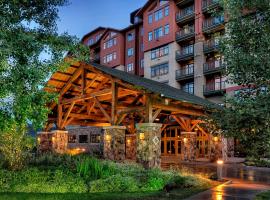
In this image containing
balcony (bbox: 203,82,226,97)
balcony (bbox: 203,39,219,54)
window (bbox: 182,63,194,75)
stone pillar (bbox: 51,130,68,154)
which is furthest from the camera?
window (bbox: 182,63,194,75)

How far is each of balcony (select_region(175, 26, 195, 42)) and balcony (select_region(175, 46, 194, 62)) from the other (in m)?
1.74

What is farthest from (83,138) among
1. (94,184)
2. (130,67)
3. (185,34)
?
(94,184)

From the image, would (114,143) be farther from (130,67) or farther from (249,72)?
(130,67)

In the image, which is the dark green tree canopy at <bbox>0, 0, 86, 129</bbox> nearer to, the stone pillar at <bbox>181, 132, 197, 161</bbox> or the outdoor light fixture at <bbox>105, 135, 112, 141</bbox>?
the outdoor light fixture at <bbox>105, 135, 112, 141</bbox>

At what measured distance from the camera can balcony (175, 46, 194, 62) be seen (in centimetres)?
4803

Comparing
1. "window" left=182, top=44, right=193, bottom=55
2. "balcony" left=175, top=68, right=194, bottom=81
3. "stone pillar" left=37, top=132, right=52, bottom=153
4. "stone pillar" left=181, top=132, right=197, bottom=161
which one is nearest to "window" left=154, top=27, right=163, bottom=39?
"window" left=182, top=44, right=193, bottom=55

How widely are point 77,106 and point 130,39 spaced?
110 feet

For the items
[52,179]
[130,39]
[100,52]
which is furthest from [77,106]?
[100,52]

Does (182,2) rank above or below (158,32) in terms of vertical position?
above

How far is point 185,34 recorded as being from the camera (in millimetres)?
48906

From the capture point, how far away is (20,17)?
1195cm

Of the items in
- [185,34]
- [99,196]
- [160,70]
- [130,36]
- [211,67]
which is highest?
[130,36]

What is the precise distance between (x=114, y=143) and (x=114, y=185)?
972cm

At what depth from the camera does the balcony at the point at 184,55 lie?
4803 cm
